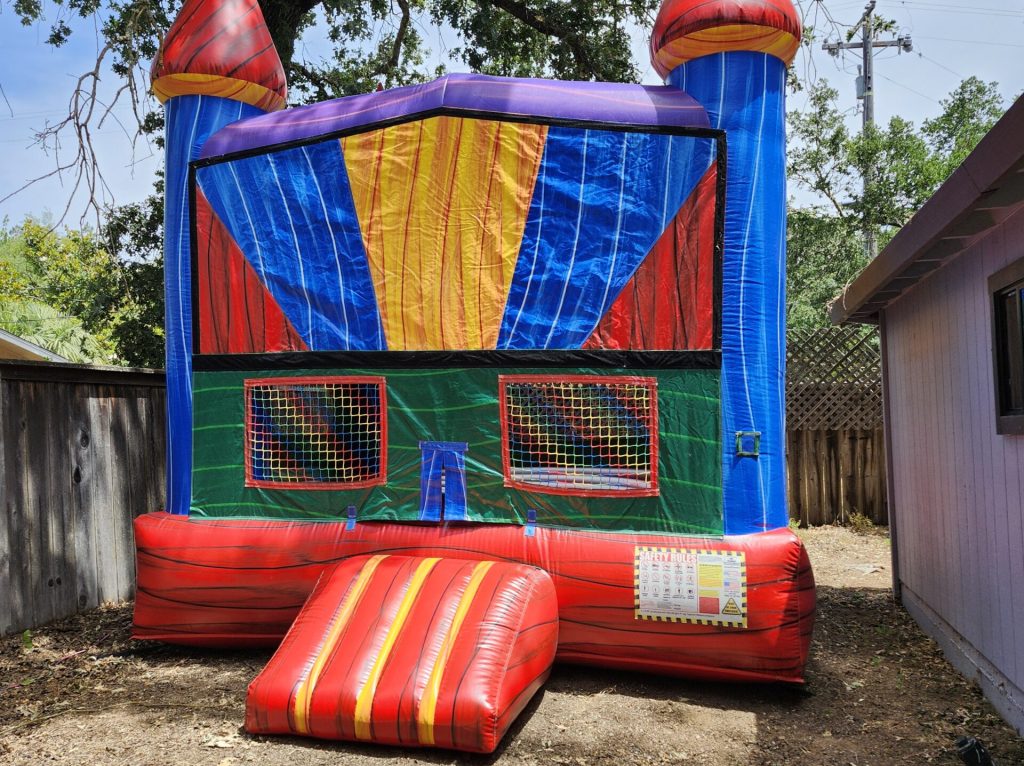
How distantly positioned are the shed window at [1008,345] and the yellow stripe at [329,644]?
10.8 feet

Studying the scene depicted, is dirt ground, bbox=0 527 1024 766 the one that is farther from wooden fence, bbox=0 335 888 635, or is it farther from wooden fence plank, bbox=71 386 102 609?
wooden fence plank, bbox=71 386 102 609

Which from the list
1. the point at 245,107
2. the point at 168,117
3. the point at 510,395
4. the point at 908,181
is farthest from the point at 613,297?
the point at 908,181

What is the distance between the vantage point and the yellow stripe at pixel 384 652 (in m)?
3.67

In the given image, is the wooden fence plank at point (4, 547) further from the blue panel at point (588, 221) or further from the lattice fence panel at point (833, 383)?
the lattice fence panel at point (833, 383)

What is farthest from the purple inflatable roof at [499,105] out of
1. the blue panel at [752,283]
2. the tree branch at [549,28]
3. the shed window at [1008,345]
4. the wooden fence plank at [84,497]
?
the tree branch at [549,28]

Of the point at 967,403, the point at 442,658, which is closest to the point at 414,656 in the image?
the point at 442,658

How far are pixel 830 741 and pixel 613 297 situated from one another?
2507 millimetres

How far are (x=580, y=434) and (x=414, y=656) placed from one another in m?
1.57

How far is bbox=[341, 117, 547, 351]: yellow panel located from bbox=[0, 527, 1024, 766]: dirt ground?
2.17 m

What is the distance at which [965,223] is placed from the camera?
3961 mm

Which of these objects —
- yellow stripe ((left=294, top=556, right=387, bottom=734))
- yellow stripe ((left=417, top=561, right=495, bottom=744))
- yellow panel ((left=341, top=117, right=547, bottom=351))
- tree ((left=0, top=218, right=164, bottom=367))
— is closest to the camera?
yellow stripe ((left=417, top=561, right=495, bottom=744))

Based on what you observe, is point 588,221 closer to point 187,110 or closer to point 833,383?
point 187,110

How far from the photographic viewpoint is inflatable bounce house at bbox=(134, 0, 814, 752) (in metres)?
4.38

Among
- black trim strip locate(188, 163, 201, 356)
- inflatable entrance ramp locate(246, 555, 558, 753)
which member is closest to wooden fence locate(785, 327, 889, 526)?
inflatable entrance ramp locate(246, 555, 558, 753)
